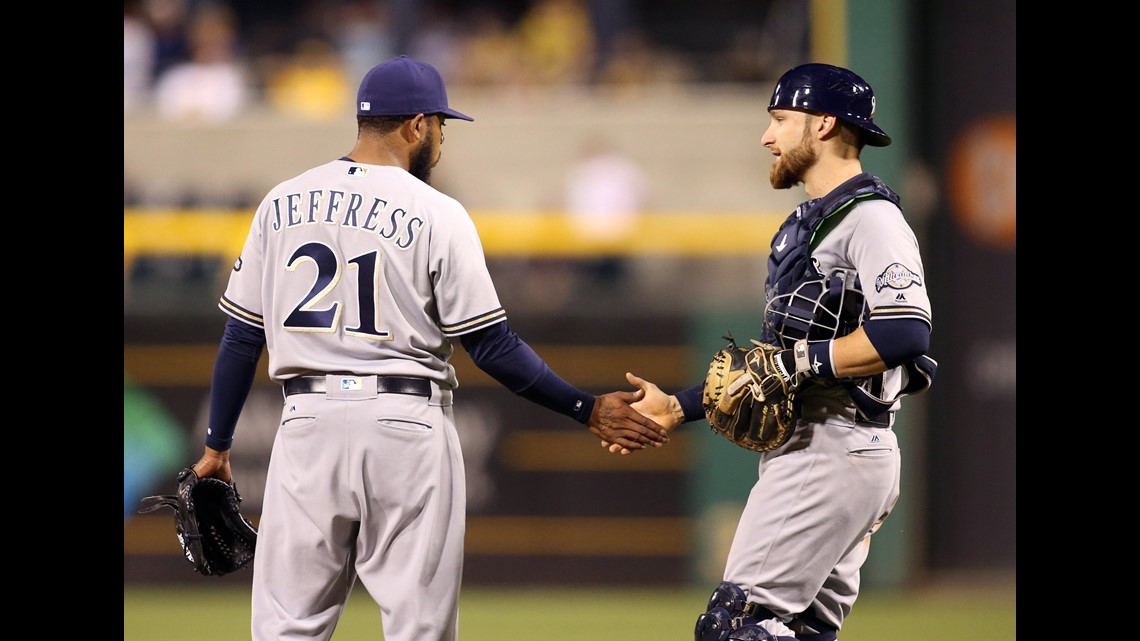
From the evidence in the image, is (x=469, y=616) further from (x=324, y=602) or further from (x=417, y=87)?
(x=417, y=87)

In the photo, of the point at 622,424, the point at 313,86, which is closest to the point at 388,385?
the point at 622,424

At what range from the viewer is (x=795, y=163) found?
4980mm

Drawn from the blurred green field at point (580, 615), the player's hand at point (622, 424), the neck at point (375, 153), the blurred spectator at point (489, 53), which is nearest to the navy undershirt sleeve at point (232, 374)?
the neck at point (375, 153)

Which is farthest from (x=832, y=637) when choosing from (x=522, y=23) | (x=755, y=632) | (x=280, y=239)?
(x=522, y=23)

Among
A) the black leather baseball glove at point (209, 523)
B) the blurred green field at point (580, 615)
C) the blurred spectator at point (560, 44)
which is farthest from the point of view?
the blurred spectator at point (560, 44)

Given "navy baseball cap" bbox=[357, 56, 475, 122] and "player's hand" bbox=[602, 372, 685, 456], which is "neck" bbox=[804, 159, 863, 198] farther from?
"navy baseball cap" bbox=[357, 56, 475, 122]

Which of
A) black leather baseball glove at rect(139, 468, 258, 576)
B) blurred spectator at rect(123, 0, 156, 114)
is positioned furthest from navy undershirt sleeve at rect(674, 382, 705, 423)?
blurred spectator at rect(123, 0, 156, 114)

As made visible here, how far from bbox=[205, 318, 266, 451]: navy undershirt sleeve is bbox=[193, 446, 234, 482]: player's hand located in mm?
65

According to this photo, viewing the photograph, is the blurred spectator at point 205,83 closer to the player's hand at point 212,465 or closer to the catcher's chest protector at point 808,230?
the player's hand at point 212,465

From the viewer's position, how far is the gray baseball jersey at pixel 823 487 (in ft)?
15.4

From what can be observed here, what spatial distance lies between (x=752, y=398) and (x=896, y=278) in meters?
0.65

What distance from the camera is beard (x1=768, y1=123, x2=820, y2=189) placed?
4945mm

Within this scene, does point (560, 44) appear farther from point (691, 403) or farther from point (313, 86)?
point (691, 403)

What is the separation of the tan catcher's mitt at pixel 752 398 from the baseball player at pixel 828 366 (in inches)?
2.2
